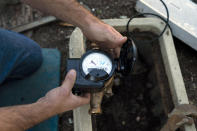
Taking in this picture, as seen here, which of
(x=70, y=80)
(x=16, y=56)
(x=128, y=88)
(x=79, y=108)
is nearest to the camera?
(x=70, y=80)

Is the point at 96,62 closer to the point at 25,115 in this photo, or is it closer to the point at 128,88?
the point at 25,115

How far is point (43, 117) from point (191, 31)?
979 mm

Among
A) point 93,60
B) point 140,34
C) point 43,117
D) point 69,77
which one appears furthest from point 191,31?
point 43,117

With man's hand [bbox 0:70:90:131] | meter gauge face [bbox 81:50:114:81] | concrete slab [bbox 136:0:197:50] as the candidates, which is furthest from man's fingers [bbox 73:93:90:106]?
concrete slab [bbox 136:0:197:50]

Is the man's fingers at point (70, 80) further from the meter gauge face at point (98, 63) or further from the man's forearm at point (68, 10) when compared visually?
the man's forearm at point (68, 10)

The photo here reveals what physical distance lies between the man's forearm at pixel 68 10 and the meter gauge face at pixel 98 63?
0.63ft

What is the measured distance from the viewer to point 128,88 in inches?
60.9

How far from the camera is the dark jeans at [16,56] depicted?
1.37m

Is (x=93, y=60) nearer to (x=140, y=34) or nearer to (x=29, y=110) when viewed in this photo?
(x=29, y=110)

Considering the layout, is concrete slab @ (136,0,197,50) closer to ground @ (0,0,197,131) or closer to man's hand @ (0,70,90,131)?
ground @ (0,0,197,131)

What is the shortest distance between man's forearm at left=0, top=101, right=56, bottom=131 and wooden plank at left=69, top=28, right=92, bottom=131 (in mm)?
210

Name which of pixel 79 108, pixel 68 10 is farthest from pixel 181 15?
pixel 79 108

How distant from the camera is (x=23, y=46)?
147 cm

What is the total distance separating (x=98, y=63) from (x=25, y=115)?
38 centimetres
